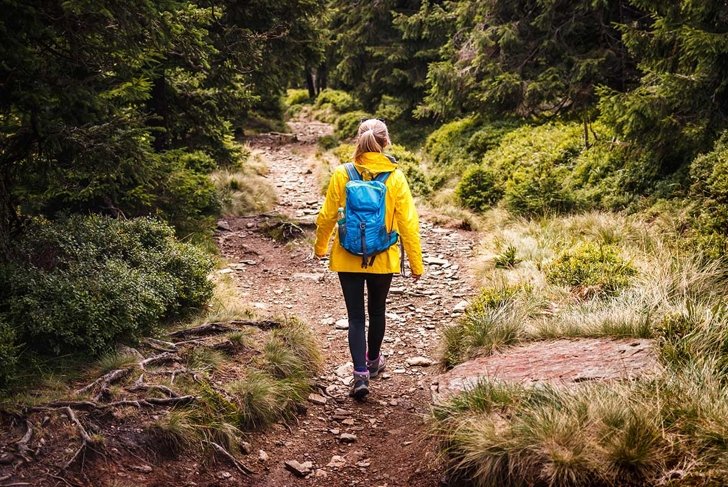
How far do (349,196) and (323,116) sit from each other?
23.8m

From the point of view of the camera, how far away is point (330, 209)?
509cm

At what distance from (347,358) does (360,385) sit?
1.12 m

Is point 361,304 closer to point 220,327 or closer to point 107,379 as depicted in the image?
point 220,327

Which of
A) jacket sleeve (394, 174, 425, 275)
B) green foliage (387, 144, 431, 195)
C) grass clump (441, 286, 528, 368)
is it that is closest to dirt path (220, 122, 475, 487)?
grass clump (441, 286, 528, 368)

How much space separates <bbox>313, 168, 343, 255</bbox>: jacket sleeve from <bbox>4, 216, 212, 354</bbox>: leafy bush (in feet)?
5.64

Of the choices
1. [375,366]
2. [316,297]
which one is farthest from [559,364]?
[316,297]

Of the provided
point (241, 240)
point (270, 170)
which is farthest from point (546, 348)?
point (270, 170)

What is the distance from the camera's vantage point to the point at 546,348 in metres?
5.14

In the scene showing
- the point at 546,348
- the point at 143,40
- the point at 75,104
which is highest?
the point at 143,40

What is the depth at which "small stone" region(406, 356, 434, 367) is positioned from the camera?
627 centimetres

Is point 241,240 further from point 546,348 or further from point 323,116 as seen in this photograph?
point 323,116

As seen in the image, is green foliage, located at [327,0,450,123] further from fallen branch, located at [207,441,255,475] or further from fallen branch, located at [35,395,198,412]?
fallen branch, located at [207,441,255,475]

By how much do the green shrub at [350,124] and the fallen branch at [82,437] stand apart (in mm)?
17149

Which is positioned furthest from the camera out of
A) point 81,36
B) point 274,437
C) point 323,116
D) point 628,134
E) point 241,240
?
point 323,116
